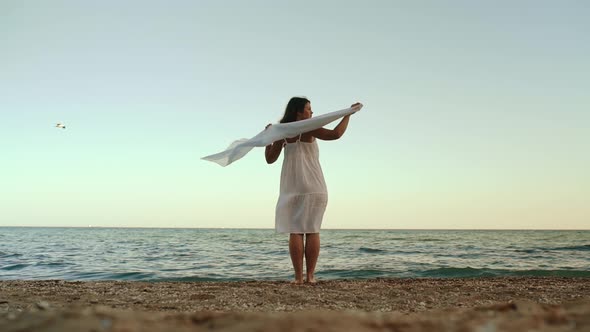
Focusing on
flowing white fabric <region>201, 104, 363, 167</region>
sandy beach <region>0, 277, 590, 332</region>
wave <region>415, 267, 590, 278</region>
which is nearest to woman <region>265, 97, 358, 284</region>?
flowing white fabric <region>201, 104, 363, 167</region>

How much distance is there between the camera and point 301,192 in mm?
6066

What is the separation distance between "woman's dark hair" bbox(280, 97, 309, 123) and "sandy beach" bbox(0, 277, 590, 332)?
6.97 ft

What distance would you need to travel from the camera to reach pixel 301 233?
19.7ft

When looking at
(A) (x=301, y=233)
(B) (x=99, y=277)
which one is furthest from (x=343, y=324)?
(B) (x=99, y=277)

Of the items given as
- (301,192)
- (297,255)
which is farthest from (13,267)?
(301,192)

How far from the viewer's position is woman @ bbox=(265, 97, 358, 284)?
596 centimetres

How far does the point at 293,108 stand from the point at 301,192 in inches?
44.0

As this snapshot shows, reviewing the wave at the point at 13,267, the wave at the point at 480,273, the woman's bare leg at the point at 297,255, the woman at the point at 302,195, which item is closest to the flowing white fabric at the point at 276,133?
the woman at the point at 302,195

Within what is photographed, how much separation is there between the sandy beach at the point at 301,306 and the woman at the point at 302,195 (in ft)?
1.55

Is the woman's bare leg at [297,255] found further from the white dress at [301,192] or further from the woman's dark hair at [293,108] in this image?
the woman's dark hair at [293,108]

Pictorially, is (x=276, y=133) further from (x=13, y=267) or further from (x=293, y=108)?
(x=13, y=267)

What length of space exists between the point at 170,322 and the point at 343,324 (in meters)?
0.69

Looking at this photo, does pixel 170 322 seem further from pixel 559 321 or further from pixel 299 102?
pixel 299 102

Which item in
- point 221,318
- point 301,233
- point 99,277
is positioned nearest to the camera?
point 221,318
